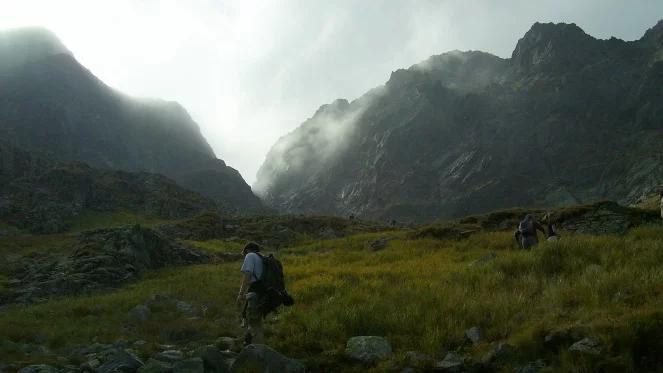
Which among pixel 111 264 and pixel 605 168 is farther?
pixel 605 168

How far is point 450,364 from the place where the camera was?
9.02 metres

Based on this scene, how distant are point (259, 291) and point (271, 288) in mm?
270

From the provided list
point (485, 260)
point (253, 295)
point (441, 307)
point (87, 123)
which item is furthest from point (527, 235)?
point (87, 123)

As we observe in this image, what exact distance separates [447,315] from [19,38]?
191m

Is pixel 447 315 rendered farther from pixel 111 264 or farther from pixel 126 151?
pixel 126 151

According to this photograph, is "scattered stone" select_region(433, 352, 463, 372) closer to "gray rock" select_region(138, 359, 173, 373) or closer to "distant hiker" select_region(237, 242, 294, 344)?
"distant hiker" select_region(237, 242, 294, 344)

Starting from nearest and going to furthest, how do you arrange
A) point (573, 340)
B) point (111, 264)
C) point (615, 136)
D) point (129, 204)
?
point (573, 340), point (111, 264), point (129, 204), point (615, 136)

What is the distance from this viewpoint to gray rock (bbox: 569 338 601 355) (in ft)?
27.0

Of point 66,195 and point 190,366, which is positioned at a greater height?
point 66,195

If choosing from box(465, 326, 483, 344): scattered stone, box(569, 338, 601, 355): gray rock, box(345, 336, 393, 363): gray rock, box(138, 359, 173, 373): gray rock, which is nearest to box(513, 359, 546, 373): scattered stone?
box(569, 338, 601, 355): gray rock

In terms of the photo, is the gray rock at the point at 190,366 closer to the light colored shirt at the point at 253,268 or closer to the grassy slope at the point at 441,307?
the grassy slope at the point at 441,307

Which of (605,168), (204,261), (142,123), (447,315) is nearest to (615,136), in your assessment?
(605,168)

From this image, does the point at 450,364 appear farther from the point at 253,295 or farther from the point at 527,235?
the point at 527,235

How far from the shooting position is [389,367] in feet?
30.4
